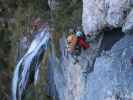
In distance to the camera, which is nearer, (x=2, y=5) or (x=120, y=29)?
(x=120, y=29)

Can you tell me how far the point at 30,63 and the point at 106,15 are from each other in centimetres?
381

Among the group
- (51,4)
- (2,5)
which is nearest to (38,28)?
(51,4)

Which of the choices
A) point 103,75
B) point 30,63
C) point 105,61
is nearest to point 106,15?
point 105,61

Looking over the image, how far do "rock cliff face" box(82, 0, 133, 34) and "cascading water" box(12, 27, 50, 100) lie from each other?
2641mm

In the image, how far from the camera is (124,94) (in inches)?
337

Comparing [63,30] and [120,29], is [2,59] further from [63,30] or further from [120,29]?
[120,29]

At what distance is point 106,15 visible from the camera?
378 inches

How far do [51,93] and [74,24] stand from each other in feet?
6.36

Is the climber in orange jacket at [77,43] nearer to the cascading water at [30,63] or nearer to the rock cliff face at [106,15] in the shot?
the rock cliff face at [106,15]

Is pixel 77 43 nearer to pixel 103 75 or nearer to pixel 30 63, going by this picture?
pixel 103 75

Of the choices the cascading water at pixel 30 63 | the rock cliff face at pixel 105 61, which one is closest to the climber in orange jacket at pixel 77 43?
the rock cliff face at pixel 105 61

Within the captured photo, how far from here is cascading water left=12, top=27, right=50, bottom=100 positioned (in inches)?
501

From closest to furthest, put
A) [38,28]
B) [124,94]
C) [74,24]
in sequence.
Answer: [124,94] → [74,24] → [38,28]

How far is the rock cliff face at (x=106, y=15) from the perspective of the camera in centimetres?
905
